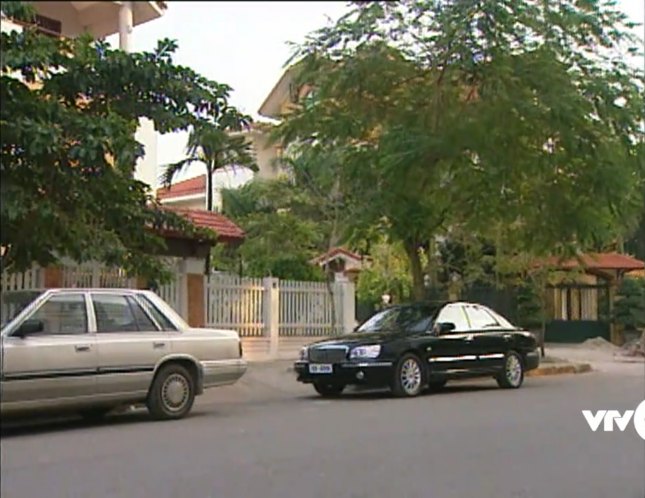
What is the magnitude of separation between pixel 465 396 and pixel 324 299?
679 centimetres

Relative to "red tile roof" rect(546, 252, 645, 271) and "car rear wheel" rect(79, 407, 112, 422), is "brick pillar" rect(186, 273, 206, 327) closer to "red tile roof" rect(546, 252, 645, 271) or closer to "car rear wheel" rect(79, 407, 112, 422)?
"car rear wheel" rect(79, 407, 112, 422)

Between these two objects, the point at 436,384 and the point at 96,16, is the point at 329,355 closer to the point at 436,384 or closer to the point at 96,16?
the point at 436,384

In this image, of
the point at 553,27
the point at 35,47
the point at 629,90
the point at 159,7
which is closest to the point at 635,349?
the point at 629,90

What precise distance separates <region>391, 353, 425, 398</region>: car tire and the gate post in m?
5.24

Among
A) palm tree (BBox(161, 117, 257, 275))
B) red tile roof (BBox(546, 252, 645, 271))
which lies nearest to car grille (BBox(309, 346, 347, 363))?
red tile roof (BBox(546, 252, 645, 271))

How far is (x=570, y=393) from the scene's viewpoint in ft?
41.9

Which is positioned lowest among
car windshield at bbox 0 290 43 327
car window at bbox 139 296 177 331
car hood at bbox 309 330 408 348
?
car hood at bbox 309 330 408 348

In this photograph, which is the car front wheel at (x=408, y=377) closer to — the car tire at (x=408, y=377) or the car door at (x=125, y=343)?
the car tire at (x=408, y=377)

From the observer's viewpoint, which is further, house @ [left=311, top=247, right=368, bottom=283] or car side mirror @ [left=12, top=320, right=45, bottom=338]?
house @ [left=311, top=247, right=368, bottom=283]

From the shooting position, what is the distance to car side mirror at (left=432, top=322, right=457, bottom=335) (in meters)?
13.1

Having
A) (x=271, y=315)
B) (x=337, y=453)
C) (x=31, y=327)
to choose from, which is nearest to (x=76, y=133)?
(x=31, y=327)

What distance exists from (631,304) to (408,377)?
310 cm

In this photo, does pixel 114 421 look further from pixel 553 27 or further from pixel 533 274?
pixel 533 274

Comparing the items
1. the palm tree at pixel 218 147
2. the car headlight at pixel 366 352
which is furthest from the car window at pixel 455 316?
the palm tree at pixel 218 147
